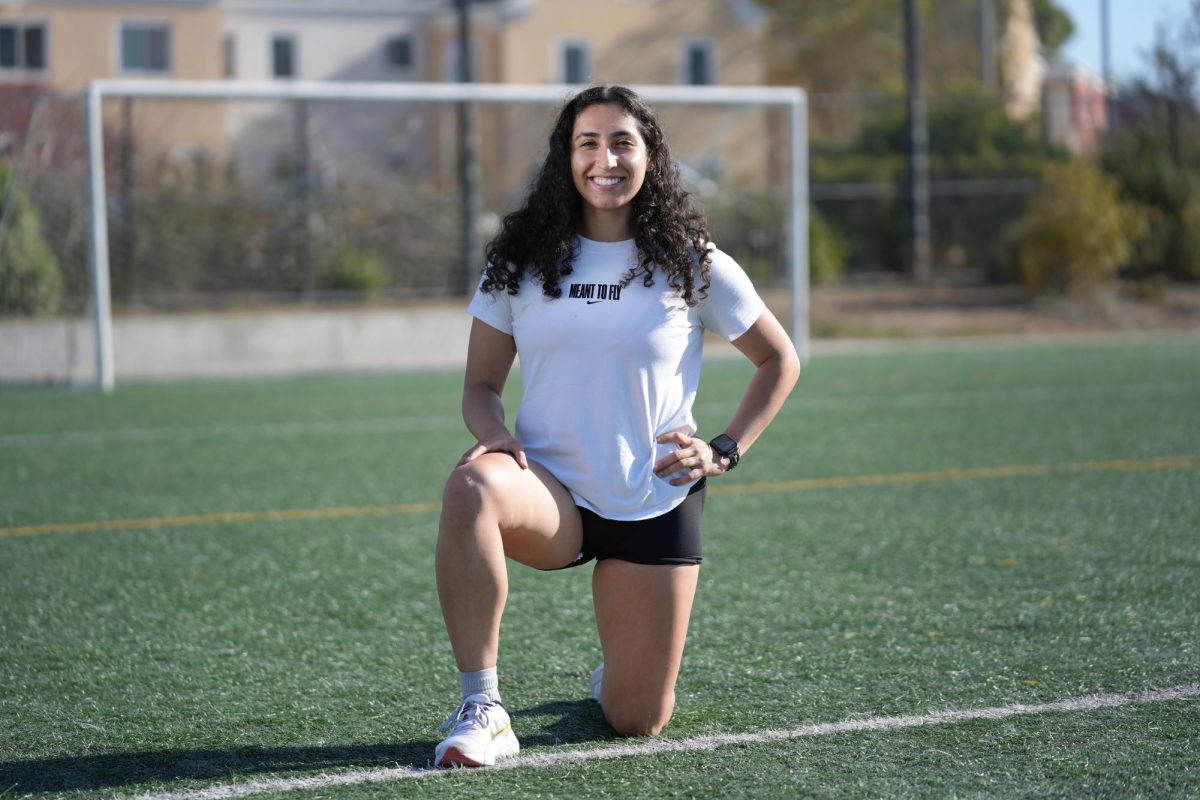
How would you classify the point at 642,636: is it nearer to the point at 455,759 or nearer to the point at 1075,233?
the point at 455,759

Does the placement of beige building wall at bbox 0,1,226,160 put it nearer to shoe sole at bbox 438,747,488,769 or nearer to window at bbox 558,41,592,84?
window at bbox 558,41,592,84

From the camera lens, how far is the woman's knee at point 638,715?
148 inches

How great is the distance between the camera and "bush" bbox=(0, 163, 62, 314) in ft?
47.8

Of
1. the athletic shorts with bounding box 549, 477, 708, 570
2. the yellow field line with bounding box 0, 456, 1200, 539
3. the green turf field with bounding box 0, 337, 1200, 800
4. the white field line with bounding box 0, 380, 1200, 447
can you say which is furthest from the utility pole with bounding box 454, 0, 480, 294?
the athletic shorts with bounding box 549, 477, 708, 570

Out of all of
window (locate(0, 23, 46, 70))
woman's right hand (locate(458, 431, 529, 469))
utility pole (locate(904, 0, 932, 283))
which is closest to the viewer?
woman's right hand (locate(458, 431, 529, 469))

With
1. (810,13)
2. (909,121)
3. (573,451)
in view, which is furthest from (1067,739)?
(810,13)

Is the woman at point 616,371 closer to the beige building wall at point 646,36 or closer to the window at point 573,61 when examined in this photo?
the beige building wall at point 646,36

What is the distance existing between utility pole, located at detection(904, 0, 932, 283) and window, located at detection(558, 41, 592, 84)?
20786 mm

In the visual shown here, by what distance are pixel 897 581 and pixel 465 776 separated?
2.64 m

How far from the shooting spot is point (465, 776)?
344cm

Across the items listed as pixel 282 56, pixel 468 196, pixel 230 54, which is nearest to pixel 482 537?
pixel 468 196

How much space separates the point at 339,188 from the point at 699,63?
1063 inches

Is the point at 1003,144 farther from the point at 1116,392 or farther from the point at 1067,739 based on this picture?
the point at 1067,739

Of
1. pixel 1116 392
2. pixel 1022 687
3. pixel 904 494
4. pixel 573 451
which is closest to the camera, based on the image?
pixel 573 451
